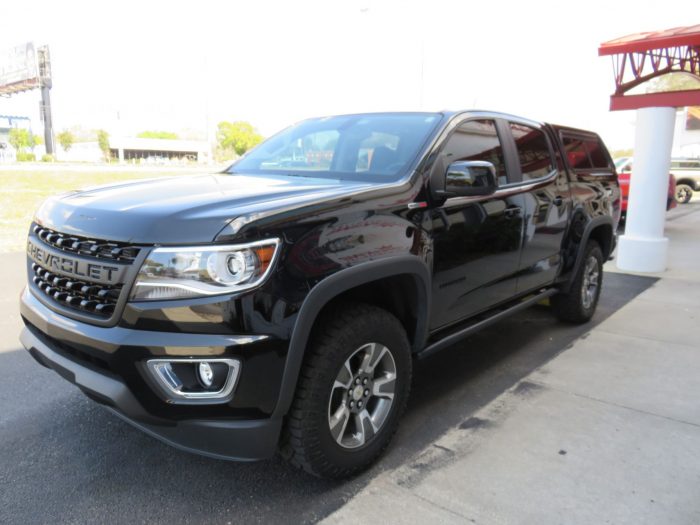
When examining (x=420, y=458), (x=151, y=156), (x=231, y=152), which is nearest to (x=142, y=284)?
(x=420, y=458)

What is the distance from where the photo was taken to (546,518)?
2.41 m

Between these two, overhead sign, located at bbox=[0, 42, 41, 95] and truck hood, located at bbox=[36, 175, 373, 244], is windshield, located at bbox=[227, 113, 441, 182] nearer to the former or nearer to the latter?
truck hood, located at bbox=[36, 175, 373, 244]

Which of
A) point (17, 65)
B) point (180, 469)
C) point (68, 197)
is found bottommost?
point (180, 469)

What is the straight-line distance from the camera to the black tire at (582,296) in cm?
494

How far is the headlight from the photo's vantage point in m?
2.10

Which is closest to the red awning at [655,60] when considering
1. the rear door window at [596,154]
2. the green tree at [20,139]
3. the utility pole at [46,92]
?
the rear door window at [596,154]

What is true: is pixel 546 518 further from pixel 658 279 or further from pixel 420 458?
pixel 658 279

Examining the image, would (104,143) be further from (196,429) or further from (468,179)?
(196,429)

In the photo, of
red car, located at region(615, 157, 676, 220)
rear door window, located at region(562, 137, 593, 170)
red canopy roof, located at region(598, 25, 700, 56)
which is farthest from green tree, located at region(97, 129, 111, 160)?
rear door window, located at region(562, 137, 593, 170)

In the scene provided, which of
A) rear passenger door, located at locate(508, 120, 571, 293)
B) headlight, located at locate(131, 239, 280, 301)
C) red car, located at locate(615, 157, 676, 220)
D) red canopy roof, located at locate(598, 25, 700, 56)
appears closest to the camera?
headlight, located at locate(131, 239, 280, 301)

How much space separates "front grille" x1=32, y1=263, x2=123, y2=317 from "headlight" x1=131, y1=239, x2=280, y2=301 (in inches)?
6.1

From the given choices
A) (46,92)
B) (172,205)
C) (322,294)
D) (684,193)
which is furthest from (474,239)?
(46,92)

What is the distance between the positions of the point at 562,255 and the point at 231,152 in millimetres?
118216

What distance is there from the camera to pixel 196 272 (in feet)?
6.91
